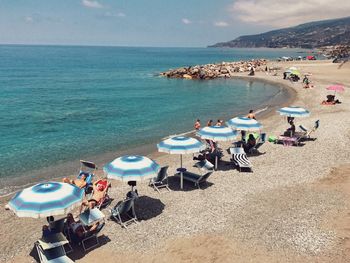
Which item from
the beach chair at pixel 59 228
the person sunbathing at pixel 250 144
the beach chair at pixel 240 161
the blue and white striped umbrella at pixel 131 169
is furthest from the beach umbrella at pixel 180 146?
the person sunbathing at pixel 250 144

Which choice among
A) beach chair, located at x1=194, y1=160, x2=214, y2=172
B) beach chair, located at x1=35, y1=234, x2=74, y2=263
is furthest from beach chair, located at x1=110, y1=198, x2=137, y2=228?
beach chair, located at x1=194, y1=160, x2=214, y2=172

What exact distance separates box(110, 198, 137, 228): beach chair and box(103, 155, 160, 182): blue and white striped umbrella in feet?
3.20

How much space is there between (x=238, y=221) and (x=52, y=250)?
21.5ft

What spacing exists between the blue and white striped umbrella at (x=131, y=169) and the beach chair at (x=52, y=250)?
9.54 ft

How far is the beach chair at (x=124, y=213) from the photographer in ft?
41.7

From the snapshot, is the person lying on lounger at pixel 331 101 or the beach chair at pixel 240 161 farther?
the person lying on lounger at pixel 331 101

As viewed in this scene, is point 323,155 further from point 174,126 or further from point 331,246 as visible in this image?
point 174,126

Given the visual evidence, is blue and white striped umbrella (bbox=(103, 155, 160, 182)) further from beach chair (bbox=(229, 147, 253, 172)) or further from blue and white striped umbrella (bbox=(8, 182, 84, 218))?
beach chair (bbox=(229, 147, 253, 172))

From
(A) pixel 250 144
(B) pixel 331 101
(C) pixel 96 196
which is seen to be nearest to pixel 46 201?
(C) pixel 96 196

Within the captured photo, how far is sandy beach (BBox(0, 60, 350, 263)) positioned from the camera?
10.9 meters

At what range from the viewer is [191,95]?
172 feet

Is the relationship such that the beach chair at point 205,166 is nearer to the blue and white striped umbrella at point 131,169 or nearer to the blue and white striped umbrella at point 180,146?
the blue and white striped umbrella at point 180,146

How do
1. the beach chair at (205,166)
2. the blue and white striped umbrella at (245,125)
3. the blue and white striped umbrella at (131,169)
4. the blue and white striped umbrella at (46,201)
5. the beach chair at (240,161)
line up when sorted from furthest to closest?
1. the blue and white striped umbrella at (245,125)
2. the beach chair at (240,161)
3. the beach chair at (205,166)
4. the blue and white striped umbrella at (131,169)
5. the blue and white striped umbrella at (46,201)

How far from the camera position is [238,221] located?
12703mm
